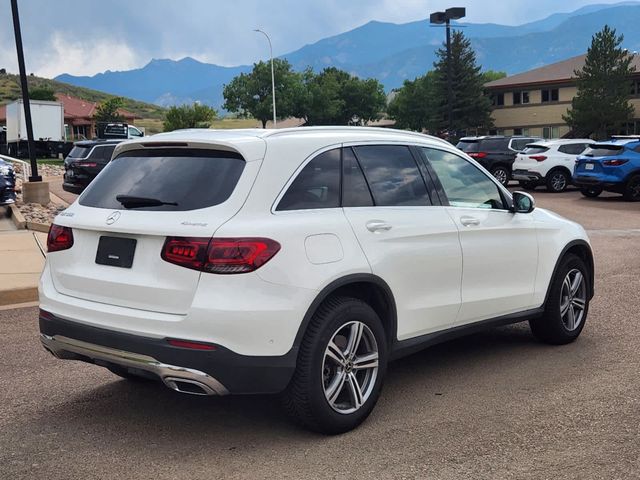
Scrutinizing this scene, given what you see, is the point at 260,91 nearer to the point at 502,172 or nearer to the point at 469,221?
the point at 502,172

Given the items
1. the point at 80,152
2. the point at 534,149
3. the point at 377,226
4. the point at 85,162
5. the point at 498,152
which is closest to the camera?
the point at 377,226

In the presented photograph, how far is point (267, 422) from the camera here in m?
4.42

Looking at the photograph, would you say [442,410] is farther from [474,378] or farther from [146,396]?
[146,396]

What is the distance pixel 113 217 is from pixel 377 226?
1536 millimetres

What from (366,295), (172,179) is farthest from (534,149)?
(172,179)

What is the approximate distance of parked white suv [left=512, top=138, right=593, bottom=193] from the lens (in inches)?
922

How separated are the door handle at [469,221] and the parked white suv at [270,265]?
0.5 inches

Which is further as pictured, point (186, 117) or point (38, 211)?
point (186, 117)

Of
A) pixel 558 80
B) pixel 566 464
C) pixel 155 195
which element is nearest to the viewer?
pixel 566 464

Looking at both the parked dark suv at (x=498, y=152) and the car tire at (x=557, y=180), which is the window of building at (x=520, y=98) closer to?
the parked dark suv at (x=498, y=152)

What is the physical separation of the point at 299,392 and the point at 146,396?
1.46 metres

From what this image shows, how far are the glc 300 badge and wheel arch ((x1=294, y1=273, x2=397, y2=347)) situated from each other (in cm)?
120

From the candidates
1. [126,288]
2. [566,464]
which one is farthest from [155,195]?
[566,464]

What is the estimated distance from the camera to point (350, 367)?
422cm
